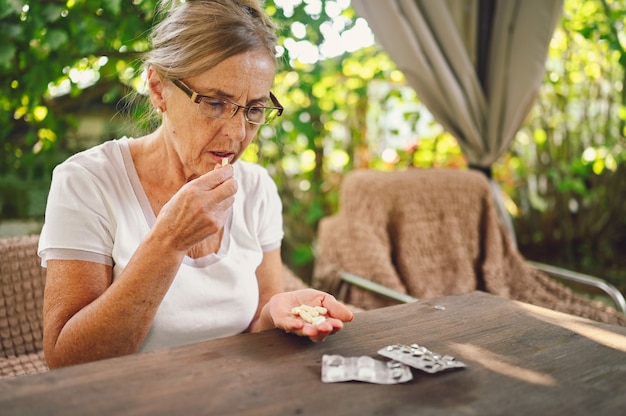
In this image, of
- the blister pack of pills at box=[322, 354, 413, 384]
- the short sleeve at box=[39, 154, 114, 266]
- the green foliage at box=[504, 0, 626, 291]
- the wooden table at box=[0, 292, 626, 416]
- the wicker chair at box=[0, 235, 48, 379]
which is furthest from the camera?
the green foliage at box=[504, 0, 626, 291]

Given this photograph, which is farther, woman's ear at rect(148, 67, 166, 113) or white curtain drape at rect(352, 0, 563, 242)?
white curtain drape at rect(352, 0, 563, 242)

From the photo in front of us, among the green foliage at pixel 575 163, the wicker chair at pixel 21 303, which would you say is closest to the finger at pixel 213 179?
the wicker chair at pixel 21 303

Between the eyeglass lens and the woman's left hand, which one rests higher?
the eyeglass lens

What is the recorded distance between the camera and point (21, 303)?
191 cm

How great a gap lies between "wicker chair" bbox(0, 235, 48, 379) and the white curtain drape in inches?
70.8

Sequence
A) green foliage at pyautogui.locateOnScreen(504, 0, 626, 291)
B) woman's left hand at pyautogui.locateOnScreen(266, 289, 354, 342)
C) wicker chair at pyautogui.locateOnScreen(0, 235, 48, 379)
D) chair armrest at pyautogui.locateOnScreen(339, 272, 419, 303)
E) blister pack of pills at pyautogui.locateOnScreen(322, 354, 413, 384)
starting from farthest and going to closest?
green foliage at pyautogui.locateOnScreen(504, 0, 626, 291), chair armrest at pyautogui.locateOnScreen(339, 272, 419, 303), wicker chair at pyautogui.locateOnScreen(0, 235, 48, 379), woman's left hand at pyautogui.locateOnScreen(266, 289, 354, 342), blister pack of pills at pyautogui.locateOnScreen(322, 354, 413, 384)

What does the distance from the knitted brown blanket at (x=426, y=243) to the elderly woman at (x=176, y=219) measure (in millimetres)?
1011

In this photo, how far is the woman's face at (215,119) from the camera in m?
1.40

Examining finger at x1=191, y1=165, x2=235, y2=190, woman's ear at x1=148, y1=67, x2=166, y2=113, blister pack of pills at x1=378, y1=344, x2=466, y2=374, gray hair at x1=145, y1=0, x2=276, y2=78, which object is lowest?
blister pack of pills at x1=378, y1=344, x2=466, y2=374

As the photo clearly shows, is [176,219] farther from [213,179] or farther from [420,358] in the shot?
[420,358]

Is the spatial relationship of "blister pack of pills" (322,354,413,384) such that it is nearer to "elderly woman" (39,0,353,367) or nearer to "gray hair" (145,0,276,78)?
"elderly woman" (39,0,353,367)

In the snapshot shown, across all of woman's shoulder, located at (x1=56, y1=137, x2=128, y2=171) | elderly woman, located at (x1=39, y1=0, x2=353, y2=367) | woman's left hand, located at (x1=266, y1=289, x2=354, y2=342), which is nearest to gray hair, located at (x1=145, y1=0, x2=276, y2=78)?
elderly woman, located at (x1=39, y1=0, x2=353, y2=367)

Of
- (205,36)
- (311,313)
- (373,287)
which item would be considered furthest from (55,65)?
(311,313)

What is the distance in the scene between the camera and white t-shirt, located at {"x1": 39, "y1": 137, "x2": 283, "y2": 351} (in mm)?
1345
